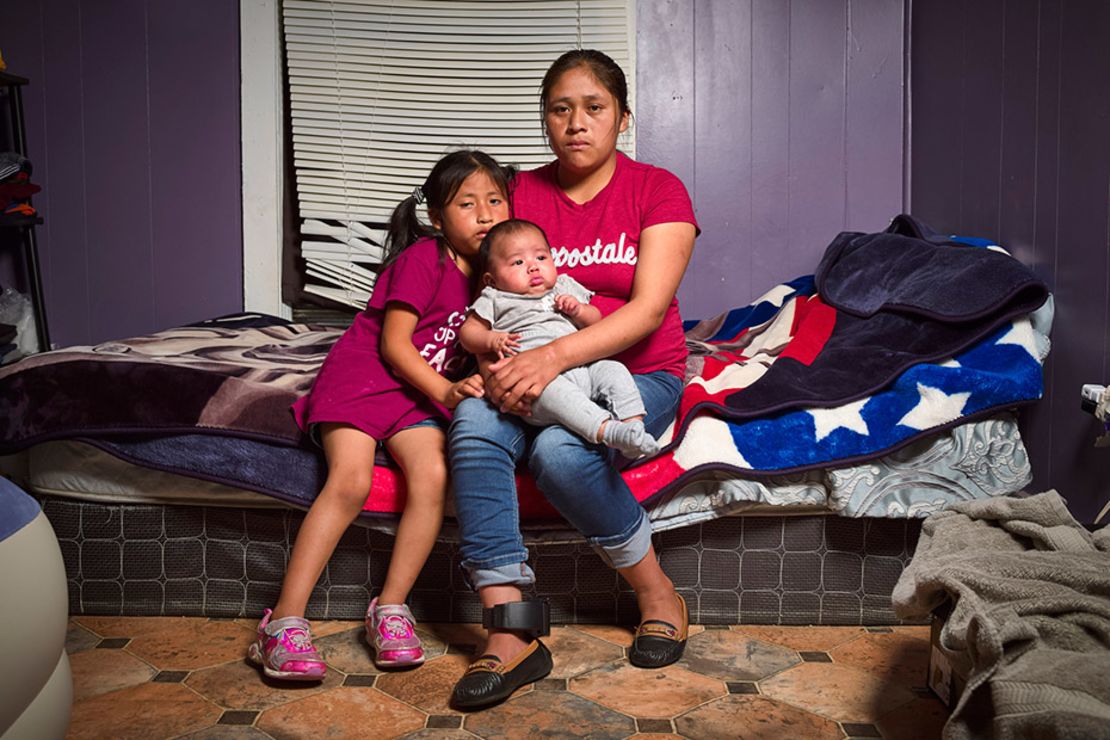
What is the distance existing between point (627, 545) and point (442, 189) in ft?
2.44

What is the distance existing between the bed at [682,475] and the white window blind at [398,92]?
133 cm

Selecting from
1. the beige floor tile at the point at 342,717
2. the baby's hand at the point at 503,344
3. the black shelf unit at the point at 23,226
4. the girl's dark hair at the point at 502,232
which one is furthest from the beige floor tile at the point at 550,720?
the black shelf unit at the point at 23,226

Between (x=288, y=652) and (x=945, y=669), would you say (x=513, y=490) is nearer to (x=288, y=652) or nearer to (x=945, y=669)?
(x=288, y=652)

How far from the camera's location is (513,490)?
168cm

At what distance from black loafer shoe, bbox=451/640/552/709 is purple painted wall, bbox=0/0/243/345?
2.12 meters

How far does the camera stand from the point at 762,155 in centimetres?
327

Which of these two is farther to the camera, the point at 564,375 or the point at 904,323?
the point at 904,323

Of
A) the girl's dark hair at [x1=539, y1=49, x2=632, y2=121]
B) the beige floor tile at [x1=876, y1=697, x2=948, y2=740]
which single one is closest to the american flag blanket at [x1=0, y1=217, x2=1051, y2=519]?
the beige floor tile at [x1=876, y1=697, x2=948, y2=740]

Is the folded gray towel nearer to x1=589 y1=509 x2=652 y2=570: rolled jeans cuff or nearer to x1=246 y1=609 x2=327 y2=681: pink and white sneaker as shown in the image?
x1=589 y1=509 x2=652 y2=570: rolled jeans cuff

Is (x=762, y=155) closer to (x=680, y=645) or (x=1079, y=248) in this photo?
(x=1079, y=248)

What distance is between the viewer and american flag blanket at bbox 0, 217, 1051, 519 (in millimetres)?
1815

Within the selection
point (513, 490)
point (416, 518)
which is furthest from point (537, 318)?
point (416, 518)

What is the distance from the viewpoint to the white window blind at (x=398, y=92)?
3.23 metres

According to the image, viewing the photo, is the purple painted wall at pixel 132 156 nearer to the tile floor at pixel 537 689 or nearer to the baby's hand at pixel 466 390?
the tile floor at pixel 537 689
